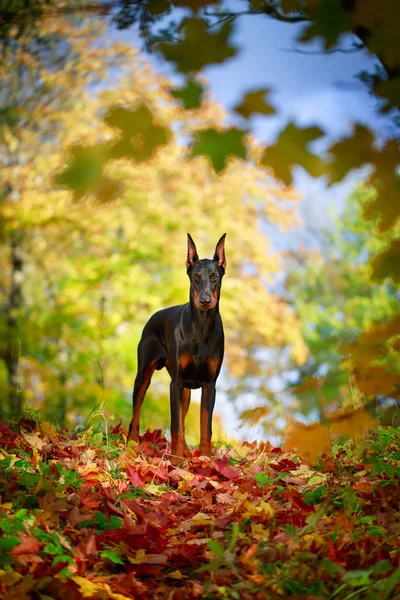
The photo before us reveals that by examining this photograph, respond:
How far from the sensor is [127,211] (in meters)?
11.9

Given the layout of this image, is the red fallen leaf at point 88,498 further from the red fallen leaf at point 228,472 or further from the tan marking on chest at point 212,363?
the tan marking on chest at point 212,363

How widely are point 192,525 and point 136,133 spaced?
2068 mm

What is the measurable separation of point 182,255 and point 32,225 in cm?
278

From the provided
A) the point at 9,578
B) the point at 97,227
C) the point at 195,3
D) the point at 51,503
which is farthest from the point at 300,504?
the point at 97,227

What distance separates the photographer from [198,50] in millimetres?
2004

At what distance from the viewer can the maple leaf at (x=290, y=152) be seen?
1918mm

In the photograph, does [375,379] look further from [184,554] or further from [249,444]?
[249,444]

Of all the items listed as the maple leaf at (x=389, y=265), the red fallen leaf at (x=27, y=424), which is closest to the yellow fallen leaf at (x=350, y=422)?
the maple leaf at (x=389, y=265)

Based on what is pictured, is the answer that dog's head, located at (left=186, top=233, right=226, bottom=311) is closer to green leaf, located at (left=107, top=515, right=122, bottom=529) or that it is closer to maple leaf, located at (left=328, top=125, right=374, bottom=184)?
green leaf, located at (left=107, top=515, right=122, bottom=529)

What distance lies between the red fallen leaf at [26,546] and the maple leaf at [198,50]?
69.5 inches

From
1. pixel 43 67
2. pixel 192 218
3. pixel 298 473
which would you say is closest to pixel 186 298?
pixel 192 218

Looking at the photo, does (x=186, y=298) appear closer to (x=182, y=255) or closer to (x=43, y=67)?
(x=182, y=255)

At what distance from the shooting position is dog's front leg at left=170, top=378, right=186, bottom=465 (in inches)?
193

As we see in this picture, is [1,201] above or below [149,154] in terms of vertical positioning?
above
